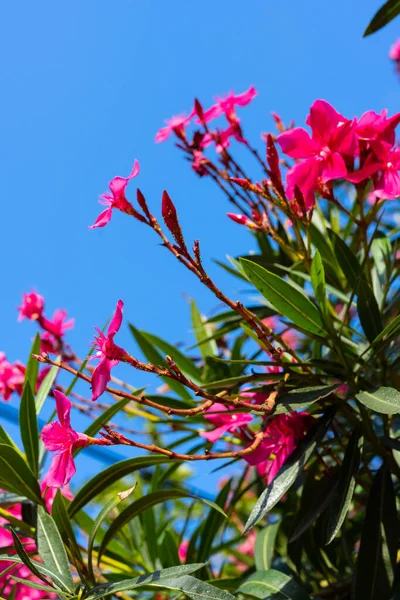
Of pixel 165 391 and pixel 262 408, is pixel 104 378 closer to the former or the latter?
pixel 262 408

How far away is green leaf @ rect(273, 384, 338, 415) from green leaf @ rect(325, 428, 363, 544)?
132 mm

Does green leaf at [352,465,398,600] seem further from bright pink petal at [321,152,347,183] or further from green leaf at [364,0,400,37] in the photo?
green leaf at [364,0,400,37]

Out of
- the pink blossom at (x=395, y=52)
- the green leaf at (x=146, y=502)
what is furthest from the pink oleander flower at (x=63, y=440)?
the pink blossom at (x=395, y=52)

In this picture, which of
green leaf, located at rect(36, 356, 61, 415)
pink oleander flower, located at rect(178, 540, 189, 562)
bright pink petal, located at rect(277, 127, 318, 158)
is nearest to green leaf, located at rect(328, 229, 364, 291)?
bright pink petal, located at rect(277, 127, 318, 158)

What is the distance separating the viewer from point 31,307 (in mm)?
1861

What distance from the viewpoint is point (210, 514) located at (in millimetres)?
1438

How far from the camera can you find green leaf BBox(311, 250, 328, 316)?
1.01 m

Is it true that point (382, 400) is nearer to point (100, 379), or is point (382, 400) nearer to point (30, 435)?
point (100, 379)

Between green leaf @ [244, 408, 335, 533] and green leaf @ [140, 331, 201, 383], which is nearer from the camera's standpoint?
green leaf @ [244, 408, 335, 533]

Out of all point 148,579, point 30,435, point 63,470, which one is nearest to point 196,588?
point 148,579

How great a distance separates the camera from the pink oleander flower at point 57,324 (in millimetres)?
1819

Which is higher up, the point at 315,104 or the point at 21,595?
the point at 315,104

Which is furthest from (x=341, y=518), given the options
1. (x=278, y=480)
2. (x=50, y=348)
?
(x=50, y=348)

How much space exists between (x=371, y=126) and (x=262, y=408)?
1.57 feet
